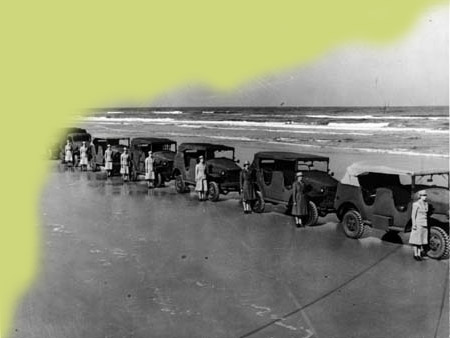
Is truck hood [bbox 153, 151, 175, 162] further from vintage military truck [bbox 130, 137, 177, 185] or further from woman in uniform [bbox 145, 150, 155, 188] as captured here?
woman in uniform [bbox 145, 150, 155, 188]

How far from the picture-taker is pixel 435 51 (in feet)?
29.2

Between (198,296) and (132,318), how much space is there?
3.68ft

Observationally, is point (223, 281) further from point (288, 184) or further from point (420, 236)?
point (288, 184)

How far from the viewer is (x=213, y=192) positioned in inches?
620

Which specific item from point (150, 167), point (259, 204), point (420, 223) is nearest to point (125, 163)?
point (150, 167)

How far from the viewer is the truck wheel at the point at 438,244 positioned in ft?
30.5

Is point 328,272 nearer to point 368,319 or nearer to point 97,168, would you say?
point 368,319

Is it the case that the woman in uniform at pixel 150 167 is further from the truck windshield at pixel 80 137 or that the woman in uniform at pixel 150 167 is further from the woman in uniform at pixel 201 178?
the truck windshield at pixel 80 137

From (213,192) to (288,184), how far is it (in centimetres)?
309

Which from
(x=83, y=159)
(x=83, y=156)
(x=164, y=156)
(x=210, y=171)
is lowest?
(x=83, y=159)

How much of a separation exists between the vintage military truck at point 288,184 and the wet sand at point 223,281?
0.51m

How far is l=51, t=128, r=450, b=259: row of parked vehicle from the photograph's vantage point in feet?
33.0

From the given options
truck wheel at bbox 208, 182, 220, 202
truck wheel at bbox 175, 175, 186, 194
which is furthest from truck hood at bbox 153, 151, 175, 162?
truck wheel at bbox 208, 182, 220, 202

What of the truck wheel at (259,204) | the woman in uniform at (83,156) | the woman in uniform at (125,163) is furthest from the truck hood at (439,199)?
the woman in uniform at (83,156)
